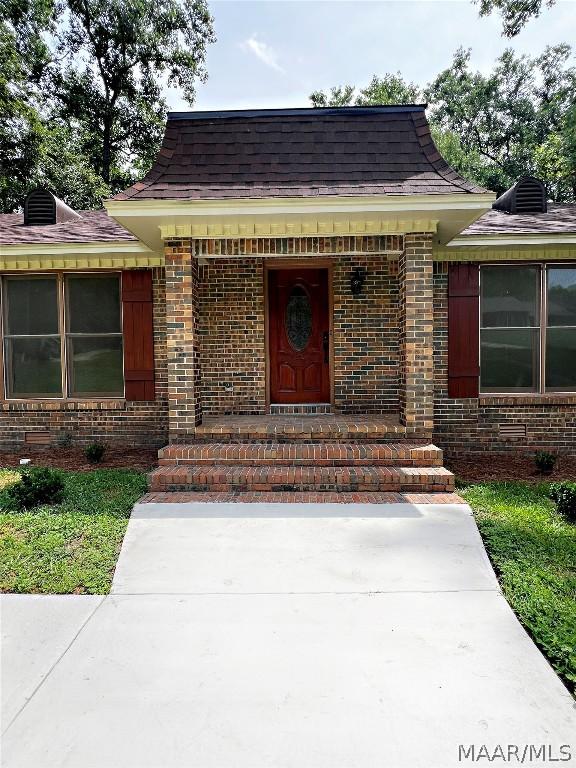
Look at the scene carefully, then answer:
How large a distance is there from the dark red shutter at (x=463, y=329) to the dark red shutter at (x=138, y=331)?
14.4ft

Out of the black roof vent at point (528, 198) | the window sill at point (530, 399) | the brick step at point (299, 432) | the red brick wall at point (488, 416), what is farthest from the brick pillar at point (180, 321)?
the black roof vent at point (528, 198)

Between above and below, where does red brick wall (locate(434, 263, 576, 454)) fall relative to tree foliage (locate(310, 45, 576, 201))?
below

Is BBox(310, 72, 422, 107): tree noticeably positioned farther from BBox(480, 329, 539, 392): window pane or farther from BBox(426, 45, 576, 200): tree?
BBox(480, 329, 539, 392): window pane

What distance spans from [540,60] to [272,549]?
29321 mm

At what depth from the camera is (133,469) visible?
5.96 meters

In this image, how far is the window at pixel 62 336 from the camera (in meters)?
7.34

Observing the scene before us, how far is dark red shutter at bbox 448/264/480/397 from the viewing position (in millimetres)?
6910

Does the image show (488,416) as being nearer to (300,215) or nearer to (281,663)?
(300,215)

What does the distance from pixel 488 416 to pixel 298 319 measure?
313cm

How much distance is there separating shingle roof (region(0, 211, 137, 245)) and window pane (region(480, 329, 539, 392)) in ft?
17.6

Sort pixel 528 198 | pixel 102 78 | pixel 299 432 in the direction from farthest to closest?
pixel 102 78, pixel 528 198, pixel 299 432

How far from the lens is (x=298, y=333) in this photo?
725cm

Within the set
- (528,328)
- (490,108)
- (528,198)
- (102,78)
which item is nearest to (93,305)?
(528,328)

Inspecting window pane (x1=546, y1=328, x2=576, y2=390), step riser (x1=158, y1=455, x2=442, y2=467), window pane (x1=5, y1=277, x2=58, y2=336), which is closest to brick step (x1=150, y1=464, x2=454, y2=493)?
step riser (x1=158, y1=455, x2=442, y2=467)
